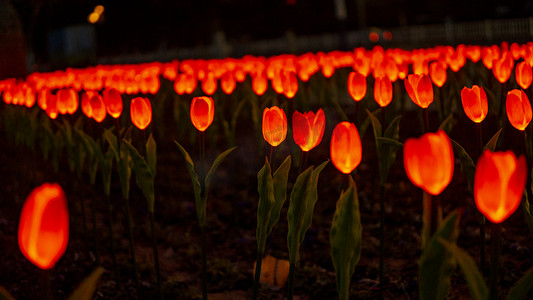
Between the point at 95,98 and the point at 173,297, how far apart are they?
113 centimetres

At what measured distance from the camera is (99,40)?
134ft

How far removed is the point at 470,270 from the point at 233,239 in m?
2.94

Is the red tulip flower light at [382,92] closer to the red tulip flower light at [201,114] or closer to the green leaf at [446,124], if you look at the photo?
the green leaf at [446,124]

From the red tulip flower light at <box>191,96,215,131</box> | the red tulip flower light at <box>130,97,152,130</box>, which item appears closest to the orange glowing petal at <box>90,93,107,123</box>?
the red tulip flower light at <box>130,97,152,130</box>

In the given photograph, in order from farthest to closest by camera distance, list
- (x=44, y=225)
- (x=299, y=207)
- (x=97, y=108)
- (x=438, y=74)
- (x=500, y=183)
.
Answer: (x=438, y=74) < (x=97, y=108) < (x=299, y=207) < (x=500, y=183) < (x=44, y=225)

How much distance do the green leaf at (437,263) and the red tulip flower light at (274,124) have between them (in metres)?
1.01

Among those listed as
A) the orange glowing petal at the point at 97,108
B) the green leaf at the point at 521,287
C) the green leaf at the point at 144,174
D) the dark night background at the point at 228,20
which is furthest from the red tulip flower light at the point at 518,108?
the dark night background at the point at 228,20

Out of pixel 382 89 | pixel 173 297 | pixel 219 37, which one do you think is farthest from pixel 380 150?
pixel 219 37

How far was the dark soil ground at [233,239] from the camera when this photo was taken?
330 centimetres

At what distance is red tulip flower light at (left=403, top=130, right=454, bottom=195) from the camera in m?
1.53

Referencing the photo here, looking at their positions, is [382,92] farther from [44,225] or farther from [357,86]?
[44,225]

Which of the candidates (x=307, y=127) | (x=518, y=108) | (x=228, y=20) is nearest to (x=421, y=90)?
(x=518, y=108)

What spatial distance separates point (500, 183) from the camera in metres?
1.45

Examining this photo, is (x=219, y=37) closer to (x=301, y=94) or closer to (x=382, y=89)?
(x=301, y=94)
